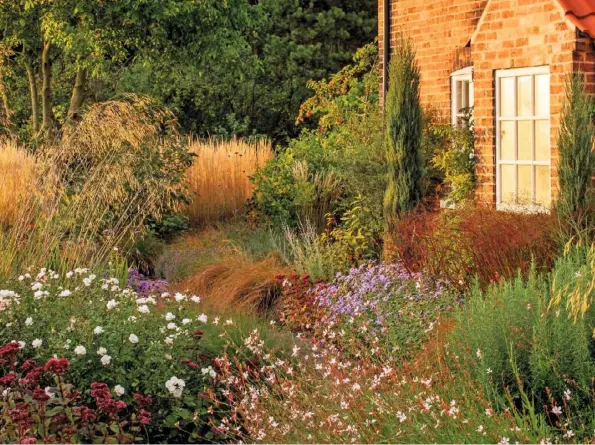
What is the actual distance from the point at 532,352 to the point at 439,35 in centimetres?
747

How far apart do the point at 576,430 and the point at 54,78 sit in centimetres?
1871

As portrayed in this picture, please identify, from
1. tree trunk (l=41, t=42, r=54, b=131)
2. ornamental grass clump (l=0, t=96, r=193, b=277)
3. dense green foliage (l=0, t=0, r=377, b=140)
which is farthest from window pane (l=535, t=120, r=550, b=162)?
tree trunk (l=41, t=42, r=54, b=131)

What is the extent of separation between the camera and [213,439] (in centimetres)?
584

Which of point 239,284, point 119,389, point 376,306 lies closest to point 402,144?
point 239,284

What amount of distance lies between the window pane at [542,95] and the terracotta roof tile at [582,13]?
0.65m

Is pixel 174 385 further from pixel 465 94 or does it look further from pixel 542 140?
pixel 465 94

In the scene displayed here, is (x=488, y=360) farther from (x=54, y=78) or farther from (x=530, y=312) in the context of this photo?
(x=54, y=78)

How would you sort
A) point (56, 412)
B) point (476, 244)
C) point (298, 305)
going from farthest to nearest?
point (298, 305) → point (476, 244) → point (56, 412)

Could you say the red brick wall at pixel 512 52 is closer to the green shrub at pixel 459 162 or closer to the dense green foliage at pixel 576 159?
the green shrub at pixel 459 162

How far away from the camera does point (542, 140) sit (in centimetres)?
1009

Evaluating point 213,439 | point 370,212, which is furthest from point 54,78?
point 213,439

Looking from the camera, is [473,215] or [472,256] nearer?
[472,256]

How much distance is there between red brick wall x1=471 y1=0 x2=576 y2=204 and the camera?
963 cm

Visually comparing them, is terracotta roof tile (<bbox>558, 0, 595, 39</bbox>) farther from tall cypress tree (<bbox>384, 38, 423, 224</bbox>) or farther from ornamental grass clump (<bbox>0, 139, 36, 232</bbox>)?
ornamental grass clump (<bbox>0, 139, 36, 232</bbox>)
